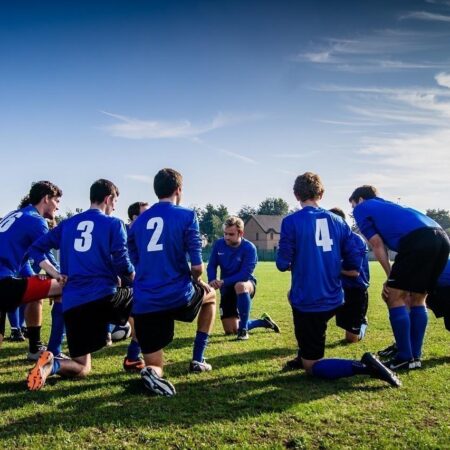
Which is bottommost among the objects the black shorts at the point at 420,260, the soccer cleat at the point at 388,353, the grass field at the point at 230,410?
the soccer cleat at the point at 388,353

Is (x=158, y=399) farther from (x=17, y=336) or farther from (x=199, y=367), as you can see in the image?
(x=17, y=336)

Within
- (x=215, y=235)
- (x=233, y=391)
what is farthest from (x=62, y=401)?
(x=215, y=235)

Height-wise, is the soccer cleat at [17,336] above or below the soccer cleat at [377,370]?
below

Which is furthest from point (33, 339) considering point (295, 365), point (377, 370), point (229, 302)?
point (377, 370)

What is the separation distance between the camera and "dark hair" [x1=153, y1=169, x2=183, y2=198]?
536 cm

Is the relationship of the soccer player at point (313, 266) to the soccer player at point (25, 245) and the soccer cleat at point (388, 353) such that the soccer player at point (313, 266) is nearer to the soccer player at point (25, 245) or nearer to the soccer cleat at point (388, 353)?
the soccer cleat at point (388, 353)

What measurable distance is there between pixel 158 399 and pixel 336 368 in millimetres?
1964

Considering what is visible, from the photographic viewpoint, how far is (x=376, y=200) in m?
6.12

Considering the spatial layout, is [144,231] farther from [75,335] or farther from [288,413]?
[288,413]

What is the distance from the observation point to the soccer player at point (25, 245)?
5781 millimetres

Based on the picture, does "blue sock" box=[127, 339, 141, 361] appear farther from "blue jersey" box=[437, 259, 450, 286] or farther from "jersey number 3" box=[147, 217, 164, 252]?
"blue jersey" box=[437, 259, 450, 286]

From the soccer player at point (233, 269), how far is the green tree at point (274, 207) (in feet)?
424

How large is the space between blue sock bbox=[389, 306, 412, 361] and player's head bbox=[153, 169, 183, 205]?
10.1 ft

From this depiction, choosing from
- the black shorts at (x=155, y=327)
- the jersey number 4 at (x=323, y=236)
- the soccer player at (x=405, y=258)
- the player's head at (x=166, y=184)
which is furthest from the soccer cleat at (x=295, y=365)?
the player's head at (x=166, y=184)
